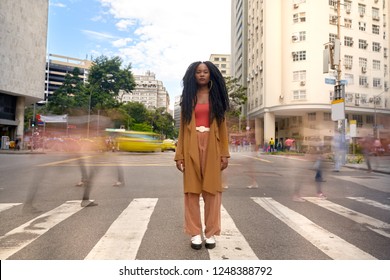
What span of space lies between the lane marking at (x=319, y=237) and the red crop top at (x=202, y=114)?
5.09 ft

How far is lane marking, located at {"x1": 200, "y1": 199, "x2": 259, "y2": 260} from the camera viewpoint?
8.26 feet

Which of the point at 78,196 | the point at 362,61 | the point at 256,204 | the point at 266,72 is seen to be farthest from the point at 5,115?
the point at 362,61

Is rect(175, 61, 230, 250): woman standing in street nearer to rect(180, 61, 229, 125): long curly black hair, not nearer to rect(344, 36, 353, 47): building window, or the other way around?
rect(180, 61, 229, 125): long curly black hair

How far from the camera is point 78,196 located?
586 centimetres

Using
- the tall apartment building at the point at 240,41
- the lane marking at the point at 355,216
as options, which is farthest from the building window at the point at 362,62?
the lane marking at the point at 355,216

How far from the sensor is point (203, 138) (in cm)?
274

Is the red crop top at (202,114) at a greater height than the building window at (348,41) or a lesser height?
lesser

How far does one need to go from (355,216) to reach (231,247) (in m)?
2.55

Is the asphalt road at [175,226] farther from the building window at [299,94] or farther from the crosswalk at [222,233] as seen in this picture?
the building window at [299,94]

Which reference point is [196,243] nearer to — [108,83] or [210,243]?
[210,243]

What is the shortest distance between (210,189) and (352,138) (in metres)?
17.7

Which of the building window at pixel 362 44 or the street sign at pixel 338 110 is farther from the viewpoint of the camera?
the building window at pixel 362 44

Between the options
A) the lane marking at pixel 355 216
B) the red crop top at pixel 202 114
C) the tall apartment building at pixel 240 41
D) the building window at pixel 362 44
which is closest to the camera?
the red crop top at pixel 202 114

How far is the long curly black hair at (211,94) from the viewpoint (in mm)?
2717
